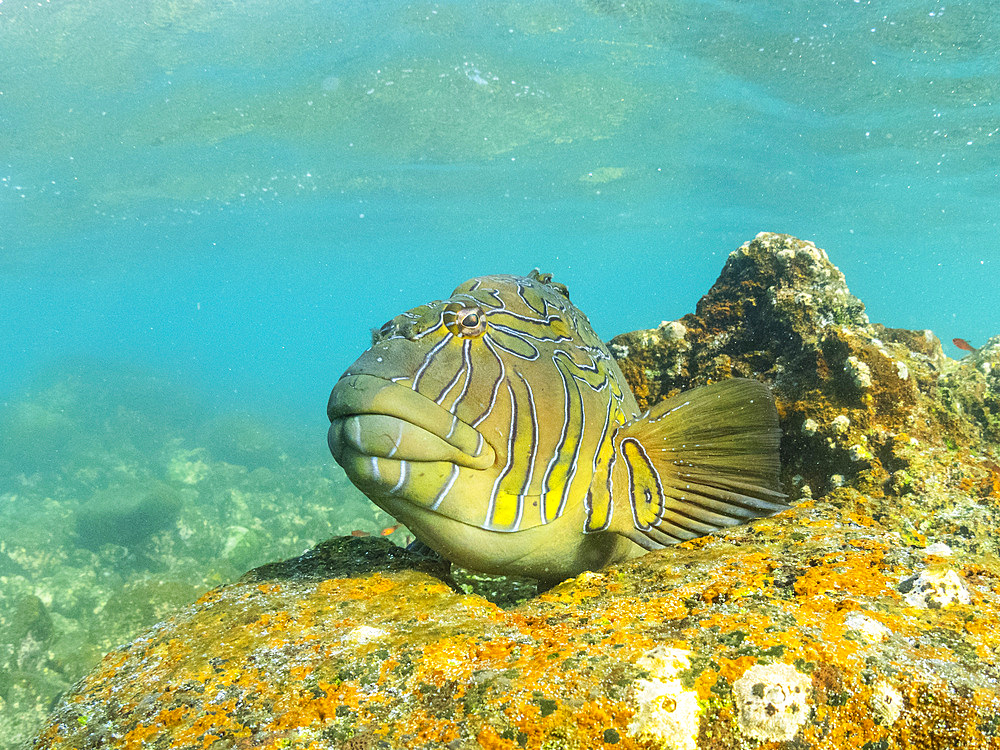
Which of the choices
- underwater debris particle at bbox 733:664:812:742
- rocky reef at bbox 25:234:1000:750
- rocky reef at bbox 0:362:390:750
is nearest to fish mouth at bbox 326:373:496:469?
rocky reef at bbox 25:234:1000:750

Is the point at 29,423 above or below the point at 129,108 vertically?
below

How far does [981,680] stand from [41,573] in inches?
681

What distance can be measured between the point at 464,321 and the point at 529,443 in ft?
1.88

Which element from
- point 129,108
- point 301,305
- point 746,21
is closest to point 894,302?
point 301,305

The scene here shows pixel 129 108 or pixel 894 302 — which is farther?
pixel 894 302

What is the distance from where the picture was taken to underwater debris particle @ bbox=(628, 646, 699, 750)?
53.4 inches

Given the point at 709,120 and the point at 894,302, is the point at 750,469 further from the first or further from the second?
the point at 894,302

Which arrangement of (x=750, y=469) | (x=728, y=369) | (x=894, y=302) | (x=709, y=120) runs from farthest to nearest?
(x=894, y=302) → (x=709, y=120) → (x=728, y=369) → (x=750, y=469)

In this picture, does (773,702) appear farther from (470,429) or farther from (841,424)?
(841,424)

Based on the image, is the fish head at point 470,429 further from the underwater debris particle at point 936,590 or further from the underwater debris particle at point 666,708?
the underwater debris particle at point 936,590

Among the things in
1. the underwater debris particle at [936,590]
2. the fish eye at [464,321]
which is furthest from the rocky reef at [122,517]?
the underwater debris particle at [936,590]

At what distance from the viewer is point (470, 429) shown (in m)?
2.07

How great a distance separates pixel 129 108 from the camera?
20.1 meters

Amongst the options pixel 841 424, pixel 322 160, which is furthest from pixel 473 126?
pixel 841 424
